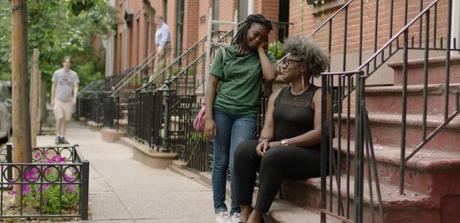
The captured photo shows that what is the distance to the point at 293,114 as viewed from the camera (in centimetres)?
505

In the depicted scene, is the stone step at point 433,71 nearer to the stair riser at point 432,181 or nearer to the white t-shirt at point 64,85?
the stair riser at point 432,181

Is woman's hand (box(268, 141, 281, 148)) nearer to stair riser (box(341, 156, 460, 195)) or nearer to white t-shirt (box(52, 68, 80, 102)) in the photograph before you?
stair riser (box(341, 156, 460, 195))

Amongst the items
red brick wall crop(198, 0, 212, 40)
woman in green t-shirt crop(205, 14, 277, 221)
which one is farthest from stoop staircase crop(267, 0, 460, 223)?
red brick wall crop(198, 0, 212, 40)

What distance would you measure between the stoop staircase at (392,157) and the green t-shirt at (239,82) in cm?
73

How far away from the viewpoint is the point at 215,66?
5.39m

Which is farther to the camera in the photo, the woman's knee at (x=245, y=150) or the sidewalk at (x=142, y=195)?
the sidewalk at (x=142, y=195)

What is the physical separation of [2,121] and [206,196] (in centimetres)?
825

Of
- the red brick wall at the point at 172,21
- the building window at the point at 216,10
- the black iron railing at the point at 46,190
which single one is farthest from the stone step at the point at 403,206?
the red brick wall at the point at 172,21

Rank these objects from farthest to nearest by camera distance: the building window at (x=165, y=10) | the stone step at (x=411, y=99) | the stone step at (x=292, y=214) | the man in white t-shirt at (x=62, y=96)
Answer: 1. the building window at (x=165, y=10)
2. the man in white t-shirt at (x=62, y=96)
3. the stone step at (x=411, y=99)
4. the stone step at (x=292, y=214)

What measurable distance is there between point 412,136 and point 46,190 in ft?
10.6

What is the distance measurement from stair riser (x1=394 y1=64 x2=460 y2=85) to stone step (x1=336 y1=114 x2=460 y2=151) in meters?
0.43

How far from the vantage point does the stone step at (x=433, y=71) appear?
5.27 m

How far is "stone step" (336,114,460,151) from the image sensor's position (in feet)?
14.9

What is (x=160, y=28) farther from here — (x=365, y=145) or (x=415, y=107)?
(x=365, y=145)
